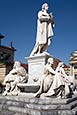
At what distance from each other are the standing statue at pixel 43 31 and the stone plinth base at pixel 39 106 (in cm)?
355

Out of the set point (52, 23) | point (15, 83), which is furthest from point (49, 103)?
point (52, 23)

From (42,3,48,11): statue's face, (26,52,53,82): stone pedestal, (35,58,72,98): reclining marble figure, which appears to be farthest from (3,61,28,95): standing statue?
(42,3,48,11): statue's face

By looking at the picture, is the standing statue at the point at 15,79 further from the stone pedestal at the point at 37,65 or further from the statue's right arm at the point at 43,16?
the statue's right arm at the point at 43,16

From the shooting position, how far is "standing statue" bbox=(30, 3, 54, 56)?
11.2 metres

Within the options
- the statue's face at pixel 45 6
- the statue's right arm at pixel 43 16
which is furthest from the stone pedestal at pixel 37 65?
the statue's face at pixel 45 6

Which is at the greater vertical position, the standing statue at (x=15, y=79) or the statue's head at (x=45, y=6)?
the statue's head at (x=45, y=6)

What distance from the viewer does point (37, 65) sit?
1087 cm

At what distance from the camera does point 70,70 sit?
48.8 meters

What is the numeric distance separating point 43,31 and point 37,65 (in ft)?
5.75

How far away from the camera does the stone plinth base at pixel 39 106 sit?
22.6 feet

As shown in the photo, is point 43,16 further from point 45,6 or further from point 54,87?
point 54,87

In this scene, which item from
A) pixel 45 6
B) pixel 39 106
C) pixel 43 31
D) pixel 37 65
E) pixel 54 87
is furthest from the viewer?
pixel 45 6

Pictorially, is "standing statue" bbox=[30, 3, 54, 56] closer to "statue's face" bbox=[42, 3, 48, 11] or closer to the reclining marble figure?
"statue's face" bbox=[42, 3, 48, 11]

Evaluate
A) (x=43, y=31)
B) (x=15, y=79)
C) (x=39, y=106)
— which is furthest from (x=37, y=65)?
(x=39, y=106)
